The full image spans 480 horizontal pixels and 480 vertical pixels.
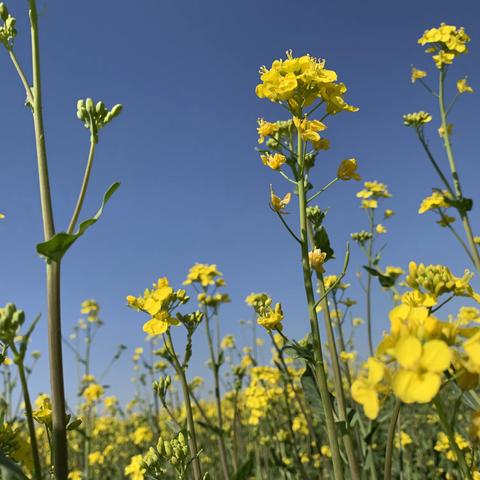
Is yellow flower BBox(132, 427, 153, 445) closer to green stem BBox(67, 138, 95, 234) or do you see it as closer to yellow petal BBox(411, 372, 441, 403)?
green stem BBox(67, 138, 95, 234)

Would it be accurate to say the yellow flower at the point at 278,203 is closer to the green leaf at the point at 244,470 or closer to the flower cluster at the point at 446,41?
the green leaf at the point at 244,470

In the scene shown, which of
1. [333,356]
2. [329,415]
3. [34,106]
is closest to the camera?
[329,415]

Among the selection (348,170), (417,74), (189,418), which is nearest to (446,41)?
(417,74)

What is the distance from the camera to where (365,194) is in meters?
7.28

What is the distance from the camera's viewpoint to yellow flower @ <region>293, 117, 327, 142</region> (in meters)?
2.21

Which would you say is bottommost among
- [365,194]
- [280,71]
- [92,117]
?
[92,117]

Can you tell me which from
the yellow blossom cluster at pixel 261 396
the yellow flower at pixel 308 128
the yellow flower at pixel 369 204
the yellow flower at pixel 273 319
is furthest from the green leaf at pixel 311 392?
the yellow flower at pixel 369 204

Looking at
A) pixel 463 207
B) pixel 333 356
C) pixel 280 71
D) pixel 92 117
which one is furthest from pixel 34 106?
pixel 463 207

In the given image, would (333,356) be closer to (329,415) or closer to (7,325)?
(329,415)

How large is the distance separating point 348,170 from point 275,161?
0.42 meters

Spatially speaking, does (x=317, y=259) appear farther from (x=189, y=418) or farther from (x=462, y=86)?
(x=462, y=86)

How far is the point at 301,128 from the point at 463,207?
3012mm

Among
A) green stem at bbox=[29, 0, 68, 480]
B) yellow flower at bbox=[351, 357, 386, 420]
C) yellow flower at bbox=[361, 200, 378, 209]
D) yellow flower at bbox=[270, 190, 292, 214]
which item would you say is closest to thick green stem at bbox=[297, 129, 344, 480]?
yellow flower at bbox=[270, 190, 292, 214]

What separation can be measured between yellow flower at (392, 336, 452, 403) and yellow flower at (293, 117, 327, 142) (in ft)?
4.52
